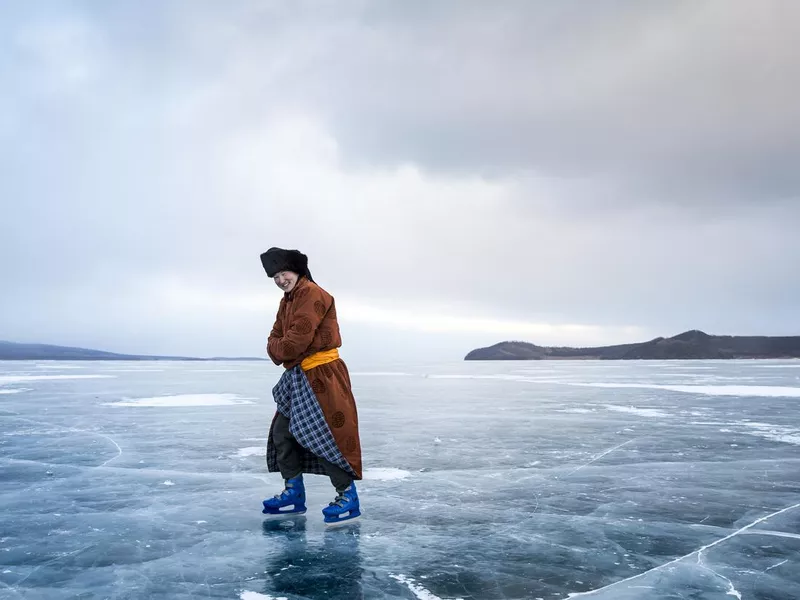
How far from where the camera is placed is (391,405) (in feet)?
38.1

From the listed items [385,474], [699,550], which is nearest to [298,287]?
[385,474]

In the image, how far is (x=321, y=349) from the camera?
11.9 ft

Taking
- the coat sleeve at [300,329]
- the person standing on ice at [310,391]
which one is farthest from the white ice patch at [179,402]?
the coat sleeve at [300,329]

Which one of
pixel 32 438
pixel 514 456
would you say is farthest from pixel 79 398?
pixel 514 456

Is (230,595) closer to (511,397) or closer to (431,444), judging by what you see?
(431,444)

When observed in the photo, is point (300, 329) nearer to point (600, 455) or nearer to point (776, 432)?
point (600, 455)

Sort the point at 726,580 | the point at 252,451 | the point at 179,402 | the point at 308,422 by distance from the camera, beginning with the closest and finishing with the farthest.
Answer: the point at 726,580 → the point at 308,422 → the point at 252,451 → the point at 179,402

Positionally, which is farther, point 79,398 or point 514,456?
point 79,398

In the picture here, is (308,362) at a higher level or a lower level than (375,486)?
higher

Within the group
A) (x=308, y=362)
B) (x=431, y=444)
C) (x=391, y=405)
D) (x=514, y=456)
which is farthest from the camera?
(x=391, y=405)

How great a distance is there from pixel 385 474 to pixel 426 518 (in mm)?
1367

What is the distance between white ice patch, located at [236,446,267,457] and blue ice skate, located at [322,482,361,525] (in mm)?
2606

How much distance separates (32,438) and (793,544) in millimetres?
7430

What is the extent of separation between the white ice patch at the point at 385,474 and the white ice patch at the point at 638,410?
575 centimetres
